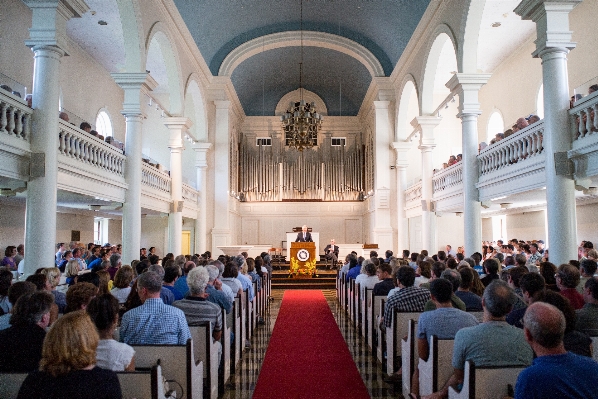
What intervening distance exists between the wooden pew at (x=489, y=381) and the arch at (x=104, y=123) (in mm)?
15032

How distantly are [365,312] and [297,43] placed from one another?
12064 millimetres

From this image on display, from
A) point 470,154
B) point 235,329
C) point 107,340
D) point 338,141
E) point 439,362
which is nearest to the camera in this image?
point 107,340

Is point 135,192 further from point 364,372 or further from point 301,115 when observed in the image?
point 364,372

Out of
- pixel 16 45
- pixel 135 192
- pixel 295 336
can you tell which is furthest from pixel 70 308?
pixel 16 45

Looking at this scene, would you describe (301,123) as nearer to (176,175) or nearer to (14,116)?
(176,175)

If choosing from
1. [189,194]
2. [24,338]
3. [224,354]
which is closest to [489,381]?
[24,338]

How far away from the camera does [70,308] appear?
3354 millimetres

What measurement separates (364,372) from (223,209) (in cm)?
1205

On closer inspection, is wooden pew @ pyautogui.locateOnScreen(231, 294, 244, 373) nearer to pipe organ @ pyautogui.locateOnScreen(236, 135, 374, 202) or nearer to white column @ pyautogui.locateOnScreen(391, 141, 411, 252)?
white column @ pyautogui.locateOnScreen(391, 141, 411, 252)

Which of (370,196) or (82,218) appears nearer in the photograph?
(82,218)

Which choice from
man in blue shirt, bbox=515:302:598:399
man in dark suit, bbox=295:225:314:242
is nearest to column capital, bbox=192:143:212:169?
man in dark suit, bbox=295:225:314:242

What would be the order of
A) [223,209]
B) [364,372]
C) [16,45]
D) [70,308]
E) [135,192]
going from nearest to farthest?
[70,308], [364,372], [135,192], [16,45], [223,209]

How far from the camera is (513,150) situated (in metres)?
8.12

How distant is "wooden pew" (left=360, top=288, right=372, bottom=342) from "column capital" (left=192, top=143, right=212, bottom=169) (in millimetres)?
10084
